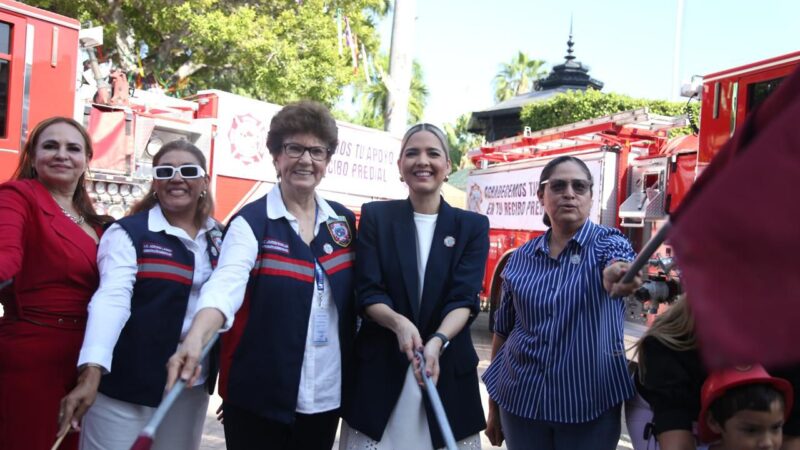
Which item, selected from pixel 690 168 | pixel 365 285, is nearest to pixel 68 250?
pixel 365 285

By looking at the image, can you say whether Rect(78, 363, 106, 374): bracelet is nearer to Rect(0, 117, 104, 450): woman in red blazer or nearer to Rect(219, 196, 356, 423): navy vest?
Rect(0, 117, 104, 450): woman in red blazer

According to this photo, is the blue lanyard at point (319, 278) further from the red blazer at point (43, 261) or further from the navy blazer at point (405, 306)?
the red blazer at point (43, 261)

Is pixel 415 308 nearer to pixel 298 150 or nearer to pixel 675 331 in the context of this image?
pixel 298 150

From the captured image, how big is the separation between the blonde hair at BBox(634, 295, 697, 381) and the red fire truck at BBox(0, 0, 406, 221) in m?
6.01

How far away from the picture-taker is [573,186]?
2.68 metres

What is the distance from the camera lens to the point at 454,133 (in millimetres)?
52188

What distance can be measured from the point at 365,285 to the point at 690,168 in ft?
17.3

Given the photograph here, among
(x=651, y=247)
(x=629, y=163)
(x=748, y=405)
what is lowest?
(x=748, y=405)

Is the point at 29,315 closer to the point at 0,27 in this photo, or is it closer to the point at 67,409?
the point at 67,409

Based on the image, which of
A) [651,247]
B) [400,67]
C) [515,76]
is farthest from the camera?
[515,76]

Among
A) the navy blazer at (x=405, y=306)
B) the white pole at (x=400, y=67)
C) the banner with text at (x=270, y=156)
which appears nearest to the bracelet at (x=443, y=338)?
the navy blazer at (x=405, y=306)

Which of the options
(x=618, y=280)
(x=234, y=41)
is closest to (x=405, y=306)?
(x=618, y=280)

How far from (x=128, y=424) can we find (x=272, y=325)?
2.18 ft

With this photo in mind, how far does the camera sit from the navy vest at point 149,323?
8.24 feet
